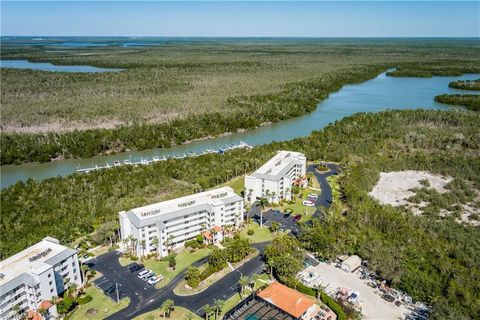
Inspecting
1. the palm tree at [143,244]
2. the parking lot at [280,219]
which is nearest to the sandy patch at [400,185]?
the parking lot at [280,219]

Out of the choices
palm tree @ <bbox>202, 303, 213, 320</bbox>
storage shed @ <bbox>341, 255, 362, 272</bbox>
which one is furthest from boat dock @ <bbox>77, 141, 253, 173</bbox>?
palm tree @ <bbox>202, 303, 213, 320</bbox>

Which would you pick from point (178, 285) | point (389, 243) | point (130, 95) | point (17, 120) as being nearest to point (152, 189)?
point (178, 285)

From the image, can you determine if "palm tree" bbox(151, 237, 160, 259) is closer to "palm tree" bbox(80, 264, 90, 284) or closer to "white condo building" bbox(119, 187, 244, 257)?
"white condo building" bbox(119, 187, 244, 257)

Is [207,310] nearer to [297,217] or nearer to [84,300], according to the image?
[84,300]

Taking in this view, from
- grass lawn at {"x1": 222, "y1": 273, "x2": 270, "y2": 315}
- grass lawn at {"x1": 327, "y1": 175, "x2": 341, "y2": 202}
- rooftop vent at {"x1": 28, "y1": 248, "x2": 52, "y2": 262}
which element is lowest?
grass lawn at {"x1": 222, "y1": 273, "x2": 270, "y2": 315}

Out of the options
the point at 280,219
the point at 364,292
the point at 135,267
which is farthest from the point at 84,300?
the point at 364,292

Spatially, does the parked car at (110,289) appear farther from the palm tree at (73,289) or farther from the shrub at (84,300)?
the palm tree at (73,289)
